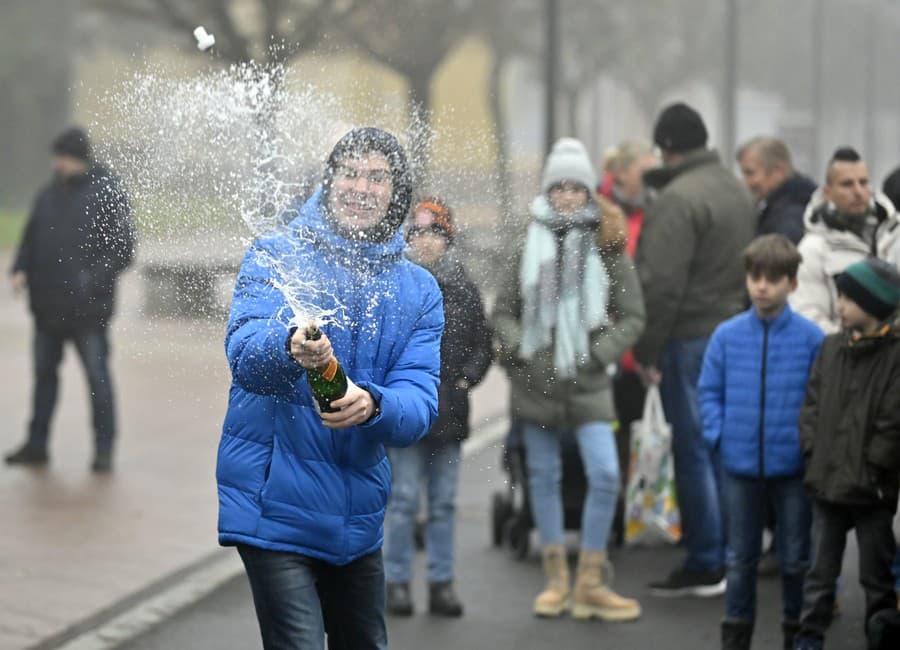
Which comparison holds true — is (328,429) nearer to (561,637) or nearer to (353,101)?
(353,101)

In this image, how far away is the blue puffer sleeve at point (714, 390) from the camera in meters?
6.42

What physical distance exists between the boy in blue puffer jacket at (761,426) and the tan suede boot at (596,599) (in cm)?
84

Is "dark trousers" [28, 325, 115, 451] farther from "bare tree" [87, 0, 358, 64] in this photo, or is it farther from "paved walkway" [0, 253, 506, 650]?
"bare tree" [87, 0, 358, 64]

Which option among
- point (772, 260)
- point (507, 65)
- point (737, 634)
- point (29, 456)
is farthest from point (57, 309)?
point (507, 65)

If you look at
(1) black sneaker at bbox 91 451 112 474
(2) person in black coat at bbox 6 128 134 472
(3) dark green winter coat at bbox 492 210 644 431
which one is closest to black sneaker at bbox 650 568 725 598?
(3) dark green winter coat at bbox 492 210 644 431

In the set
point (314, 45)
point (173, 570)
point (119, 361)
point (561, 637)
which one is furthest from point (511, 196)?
point (119, 361)

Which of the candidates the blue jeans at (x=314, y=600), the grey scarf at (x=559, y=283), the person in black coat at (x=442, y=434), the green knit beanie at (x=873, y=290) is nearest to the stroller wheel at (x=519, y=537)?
the person in black coat at (x=442, y=434)

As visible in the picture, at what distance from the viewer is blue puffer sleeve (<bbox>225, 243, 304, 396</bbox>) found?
12.6 ft

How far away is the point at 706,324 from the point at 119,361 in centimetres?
1124

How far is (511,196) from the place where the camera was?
16.8 feet

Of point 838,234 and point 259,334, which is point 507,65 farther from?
point 259,334

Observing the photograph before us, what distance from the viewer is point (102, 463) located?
10703 millimetres

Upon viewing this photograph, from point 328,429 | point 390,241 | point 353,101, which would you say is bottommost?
point 328,429

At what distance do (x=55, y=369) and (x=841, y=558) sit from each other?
647cm
